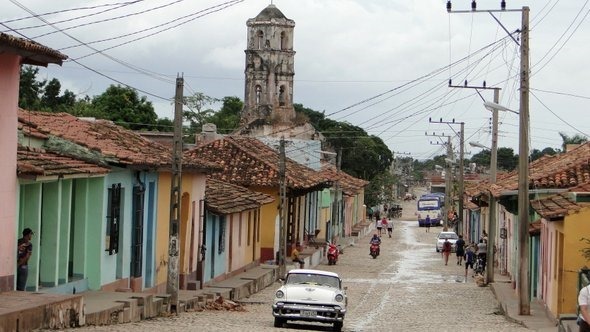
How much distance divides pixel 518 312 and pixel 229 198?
14.1m

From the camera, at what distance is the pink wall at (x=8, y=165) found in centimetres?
1944

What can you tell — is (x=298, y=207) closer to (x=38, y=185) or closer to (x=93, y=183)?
(x=93, y=183)

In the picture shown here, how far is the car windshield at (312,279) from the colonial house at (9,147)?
746cm

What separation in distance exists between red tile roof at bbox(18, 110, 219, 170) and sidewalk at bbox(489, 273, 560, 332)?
30.0ft

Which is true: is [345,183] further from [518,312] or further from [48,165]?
[48,165]

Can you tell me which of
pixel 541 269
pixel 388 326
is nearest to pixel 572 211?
pixel 388 326

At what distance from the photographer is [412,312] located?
102 ft

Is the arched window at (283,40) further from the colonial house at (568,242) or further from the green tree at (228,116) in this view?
the colonial house at (568,242)

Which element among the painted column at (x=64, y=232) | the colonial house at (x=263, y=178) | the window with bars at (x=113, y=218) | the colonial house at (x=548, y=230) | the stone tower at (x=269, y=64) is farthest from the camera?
the stone tower at (x=269, y=64)

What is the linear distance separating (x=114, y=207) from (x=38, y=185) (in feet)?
15.6

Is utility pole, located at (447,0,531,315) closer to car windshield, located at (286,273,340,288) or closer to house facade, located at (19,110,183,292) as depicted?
car windshield, located at (286,273,340,288)

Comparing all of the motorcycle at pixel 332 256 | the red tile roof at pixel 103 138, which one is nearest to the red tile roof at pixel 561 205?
the red tile roof at pixel 103 138

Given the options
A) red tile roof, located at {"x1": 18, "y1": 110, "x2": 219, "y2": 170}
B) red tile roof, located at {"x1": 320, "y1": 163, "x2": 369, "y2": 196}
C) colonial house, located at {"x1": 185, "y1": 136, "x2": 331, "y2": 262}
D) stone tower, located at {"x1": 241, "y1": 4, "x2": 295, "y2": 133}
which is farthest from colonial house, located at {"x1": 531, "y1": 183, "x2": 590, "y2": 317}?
stone tower, located at {"x1": 241, "y1": 4, "x2": 295, "y2": 133}

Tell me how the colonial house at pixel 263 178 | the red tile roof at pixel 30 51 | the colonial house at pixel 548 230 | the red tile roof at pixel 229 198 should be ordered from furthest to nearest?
the colonial house at pixel 263 178 < the red tile roof at pixel 229 198 < the colonial house at pixel 548 230 < the red tile roof at pixel 30 51
